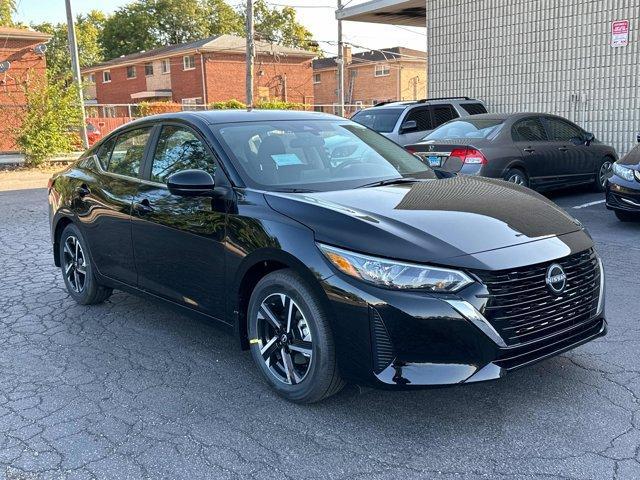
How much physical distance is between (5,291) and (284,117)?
3395 mm

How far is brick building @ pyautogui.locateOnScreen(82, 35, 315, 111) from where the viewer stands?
45125 millimetres

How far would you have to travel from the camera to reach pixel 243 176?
3994mm

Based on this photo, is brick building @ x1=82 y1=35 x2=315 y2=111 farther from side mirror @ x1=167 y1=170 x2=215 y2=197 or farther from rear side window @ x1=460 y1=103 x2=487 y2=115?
side mirror @ x1=167 y1=170 x2=215 y2=197

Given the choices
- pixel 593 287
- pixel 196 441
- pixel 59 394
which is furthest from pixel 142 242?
pixel 593 287

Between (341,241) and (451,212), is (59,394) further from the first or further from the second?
(451,212)

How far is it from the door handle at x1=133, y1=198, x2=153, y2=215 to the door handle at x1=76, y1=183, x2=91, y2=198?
34.5 inches

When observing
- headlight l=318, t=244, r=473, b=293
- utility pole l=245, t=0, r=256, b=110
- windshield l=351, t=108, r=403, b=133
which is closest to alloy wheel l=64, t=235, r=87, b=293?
headlight l=318, t=244, r=473, b=293

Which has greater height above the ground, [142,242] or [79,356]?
[142,242]

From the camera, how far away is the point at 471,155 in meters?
9.55

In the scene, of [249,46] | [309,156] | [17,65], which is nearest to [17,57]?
[17,65]

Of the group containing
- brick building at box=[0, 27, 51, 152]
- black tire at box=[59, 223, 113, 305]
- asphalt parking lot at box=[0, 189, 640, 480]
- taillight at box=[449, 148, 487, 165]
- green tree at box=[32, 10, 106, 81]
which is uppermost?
green tree at box=[32, 10, 106, 81]

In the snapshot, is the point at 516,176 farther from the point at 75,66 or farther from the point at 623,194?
the point at 75,66

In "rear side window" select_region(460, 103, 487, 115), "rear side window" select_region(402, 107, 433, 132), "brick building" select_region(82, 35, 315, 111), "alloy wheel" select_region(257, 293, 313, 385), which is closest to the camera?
"alloy wheel" select_region(257, 293, 313, 385)

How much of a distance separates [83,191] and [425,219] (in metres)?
3.23
